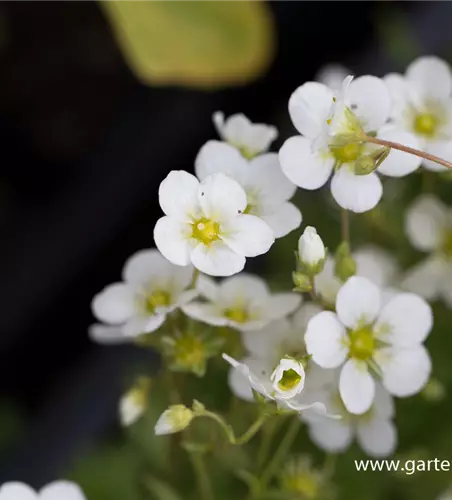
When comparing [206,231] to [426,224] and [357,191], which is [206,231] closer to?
[357,191]

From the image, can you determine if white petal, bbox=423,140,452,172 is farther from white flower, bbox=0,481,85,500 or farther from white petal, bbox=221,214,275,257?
white flower, bbox=0,481,85,500

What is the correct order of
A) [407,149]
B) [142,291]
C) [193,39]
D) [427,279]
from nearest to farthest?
[407,149] → [142,291] → [427,279] → [193,39]

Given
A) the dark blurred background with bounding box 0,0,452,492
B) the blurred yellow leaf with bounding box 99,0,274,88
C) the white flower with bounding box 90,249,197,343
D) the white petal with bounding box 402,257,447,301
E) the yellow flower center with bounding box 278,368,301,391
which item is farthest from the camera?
the dark blurred background with bounding box 0,0,452,492

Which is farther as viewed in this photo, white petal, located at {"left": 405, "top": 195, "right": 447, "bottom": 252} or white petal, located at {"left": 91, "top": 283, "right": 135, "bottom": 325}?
white petal, located at {"left": 405, "top": 195, "right": 447, "bottom": 252}

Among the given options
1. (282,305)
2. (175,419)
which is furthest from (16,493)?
(282,305)

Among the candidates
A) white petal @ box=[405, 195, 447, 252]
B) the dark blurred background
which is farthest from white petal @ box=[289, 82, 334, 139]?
the dark blurred background
